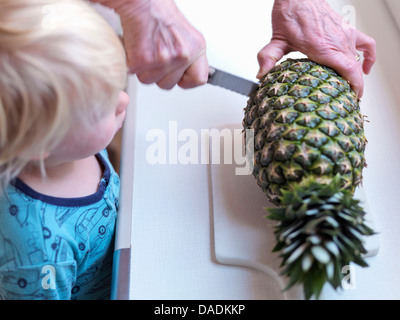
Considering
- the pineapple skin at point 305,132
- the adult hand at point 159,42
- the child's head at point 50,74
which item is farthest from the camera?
the adult hand at point 159,42

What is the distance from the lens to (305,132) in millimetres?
588

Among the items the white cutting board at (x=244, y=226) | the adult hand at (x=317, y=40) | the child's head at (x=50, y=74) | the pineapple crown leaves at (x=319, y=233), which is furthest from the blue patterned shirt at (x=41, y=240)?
the adult hand at (x=317, y=40)

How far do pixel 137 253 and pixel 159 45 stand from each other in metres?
0.39

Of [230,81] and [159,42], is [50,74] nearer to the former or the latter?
[159,42]

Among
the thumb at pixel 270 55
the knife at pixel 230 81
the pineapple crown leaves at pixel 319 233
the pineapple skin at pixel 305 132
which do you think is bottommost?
the pineapple crown leaves at pixel 319 233

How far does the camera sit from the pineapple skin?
0.58m

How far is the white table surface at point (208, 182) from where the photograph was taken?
66 cm

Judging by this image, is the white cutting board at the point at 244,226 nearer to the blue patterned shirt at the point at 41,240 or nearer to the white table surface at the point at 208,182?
the white table surface at the point at 208,182

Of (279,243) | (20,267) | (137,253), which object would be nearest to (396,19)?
(279,243)

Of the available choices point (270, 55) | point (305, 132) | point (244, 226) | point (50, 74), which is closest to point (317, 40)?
point (270, 55)

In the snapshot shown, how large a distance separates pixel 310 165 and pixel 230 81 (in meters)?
0.31

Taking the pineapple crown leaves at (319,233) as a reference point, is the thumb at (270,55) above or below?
above

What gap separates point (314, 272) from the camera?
0.53m

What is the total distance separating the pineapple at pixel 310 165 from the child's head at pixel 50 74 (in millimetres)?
257
